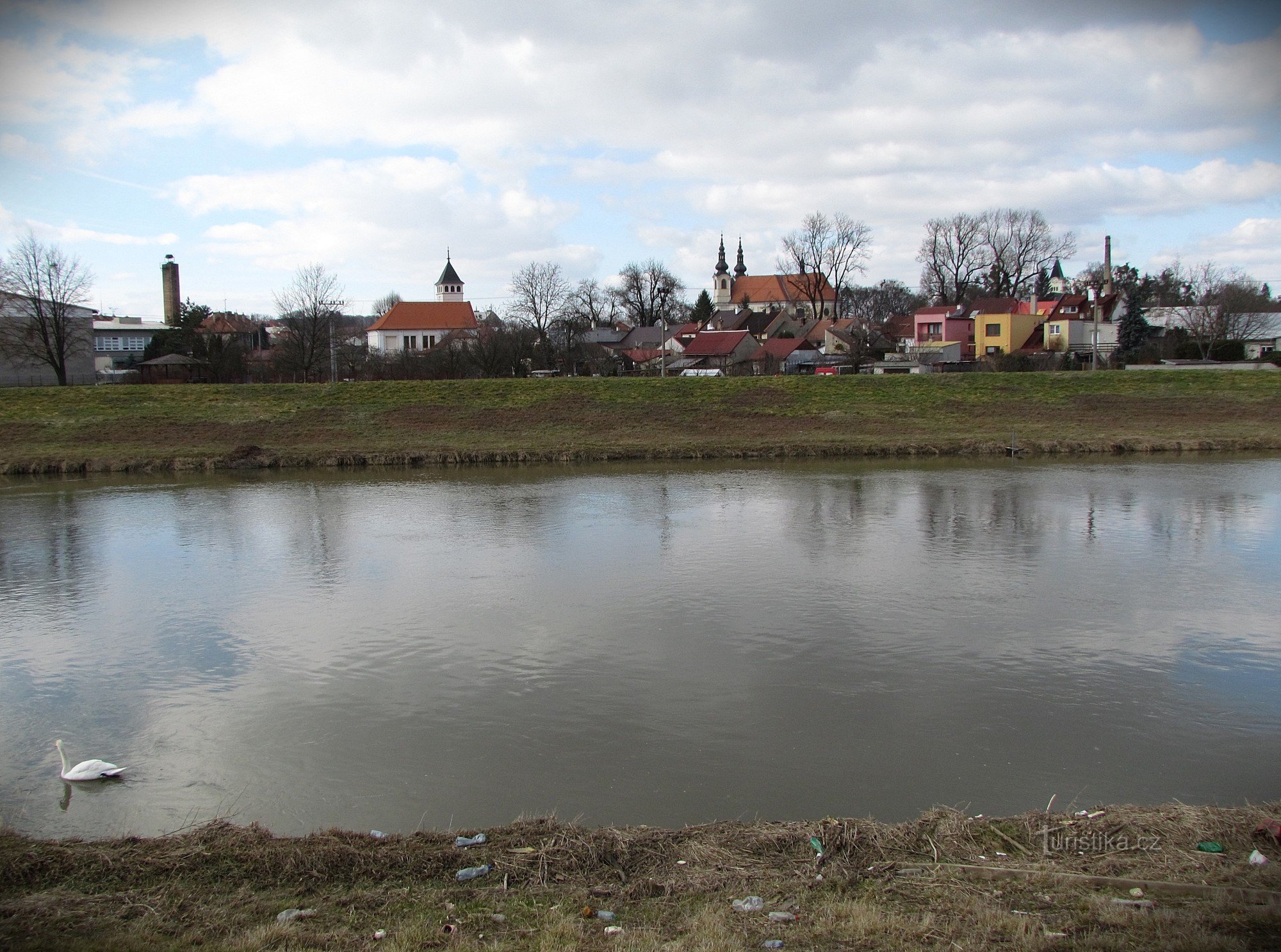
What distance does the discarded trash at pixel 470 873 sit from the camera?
5297mm

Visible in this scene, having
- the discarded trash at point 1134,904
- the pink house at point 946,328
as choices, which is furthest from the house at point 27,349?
the pink house at point 946,328

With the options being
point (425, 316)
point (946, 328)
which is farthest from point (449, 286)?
point (946, 328)

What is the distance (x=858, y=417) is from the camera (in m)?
34.8

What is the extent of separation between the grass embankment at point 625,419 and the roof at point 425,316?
56347 millimetres

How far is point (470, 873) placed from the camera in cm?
532

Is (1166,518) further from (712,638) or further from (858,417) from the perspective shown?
(858,417)

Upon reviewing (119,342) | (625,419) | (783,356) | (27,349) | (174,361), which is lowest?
(625,419)

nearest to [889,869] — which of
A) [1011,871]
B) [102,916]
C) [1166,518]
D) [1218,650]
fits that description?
[1011,871]

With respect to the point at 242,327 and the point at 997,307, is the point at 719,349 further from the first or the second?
the point at 242,327

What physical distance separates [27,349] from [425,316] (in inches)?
1962

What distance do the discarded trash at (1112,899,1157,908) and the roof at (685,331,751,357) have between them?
225ft

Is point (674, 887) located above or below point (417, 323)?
below

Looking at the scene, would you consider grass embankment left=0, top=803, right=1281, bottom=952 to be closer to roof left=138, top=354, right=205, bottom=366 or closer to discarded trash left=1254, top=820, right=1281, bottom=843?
discarded trash left=1254, top=820, right=1281, bottom=843

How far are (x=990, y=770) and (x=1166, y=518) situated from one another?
40.9 ft
